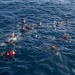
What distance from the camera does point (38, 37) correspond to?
41000 millimetres

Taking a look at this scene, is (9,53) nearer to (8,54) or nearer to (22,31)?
(8,54)

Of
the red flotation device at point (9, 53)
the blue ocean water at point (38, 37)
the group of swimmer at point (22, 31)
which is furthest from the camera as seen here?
the group of swimmer at point (22, 31)

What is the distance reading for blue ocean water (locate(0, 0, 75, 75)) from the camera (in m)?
32.8

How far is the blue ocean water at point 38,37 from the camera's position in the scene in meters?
32.8

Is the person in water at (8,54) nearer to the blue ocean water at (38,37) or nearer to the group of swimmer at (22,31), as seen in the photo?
the group of swimmer at (22,31)

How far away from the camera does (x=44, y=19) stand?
48.6m

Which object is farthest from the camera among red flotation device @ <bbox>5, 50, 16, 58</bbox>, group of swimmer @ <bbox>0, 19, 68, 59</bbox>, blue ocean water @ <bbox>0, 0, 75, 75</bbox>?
group of swimmer @ <bbox>0, 19, 68, 59</bbox>

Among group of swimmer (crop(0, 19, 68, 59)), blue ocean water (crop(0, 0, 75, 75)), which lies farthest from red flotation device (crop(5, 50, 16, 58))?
blue ocean water (crop(0, 0, 75, 75))

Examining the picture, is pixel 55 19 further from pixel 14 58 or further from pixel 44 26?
pixel 14 58

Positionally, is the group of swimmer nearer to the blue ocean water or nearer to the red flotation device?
the red flotation device

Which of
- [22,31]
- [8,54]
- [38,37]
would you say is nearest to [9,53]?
[8,54]

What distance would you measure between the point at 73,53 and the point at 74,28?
33.0 ft

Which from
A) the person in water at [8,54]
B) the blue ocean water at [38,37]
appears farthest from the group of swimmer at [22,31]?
the blue ocean water at [38,37]

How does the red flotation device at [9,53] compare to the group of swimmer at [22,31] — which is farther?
the group of swimmer at [22,31]
